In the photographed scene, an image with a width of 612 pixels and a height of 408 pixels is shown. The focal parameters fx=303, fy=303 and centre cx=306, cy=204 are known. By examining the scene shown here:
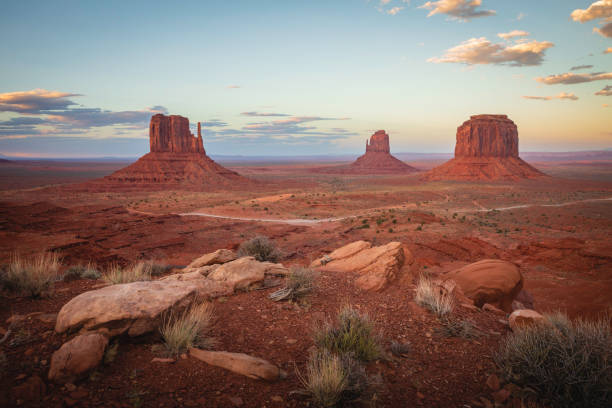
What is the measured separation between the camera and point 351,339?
4375 mm

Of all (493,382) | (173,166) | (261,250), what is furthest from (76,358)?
(173,166)

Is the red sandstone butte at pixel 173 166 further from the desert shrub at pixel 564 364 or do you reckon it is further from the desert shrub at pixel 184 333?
the desert shrub at pixel 564 364

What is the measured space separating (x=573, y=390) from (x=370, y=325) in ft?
8.11

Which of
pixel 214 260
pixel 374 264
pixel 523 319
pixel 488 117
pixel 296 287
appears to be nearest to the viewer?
pixel 523 319

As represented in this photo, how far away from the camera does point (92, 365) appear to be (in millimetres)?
3498

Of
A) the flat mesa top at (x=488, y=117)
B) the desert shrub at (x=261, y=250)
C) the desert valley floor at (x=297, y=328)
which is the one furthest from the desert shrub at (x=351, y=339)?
the flat mesa top at (x=488, y=117)

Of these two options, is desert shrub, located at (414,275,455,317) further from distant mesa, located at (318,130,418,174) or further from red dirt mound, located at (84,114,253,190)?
→ distant mesa, located at (318,130,418,174)

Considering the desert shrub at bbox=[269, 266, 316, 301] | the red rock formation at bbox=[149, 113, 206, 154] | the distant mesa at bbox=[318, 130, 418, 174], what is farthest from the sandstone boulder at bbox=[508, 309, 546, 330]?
the distant mesa at bbox=[318, 130, 418, 174]

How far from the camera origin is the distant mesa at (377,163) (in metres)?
125

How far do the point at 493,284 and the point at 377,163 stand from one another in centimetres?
12977

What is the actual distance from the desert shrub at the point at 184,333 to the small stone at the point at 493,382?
3832mm

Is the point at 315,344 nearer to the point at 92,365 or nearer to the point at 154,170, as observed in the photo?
the point at 92,365

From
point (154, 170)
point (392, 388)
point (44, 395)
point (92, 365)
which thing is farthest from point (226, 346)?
point (154, 170)

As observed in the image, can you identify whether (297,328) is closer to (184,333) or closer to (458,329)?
(184,333)
